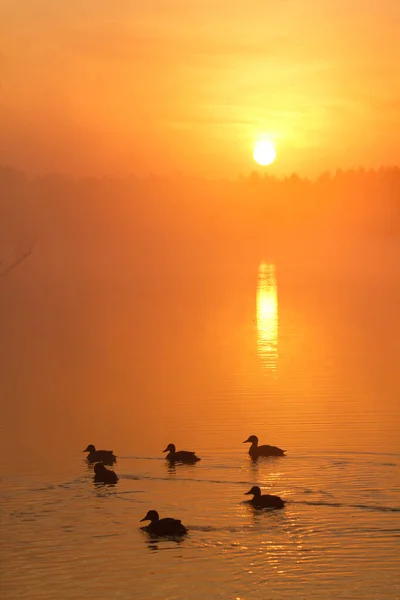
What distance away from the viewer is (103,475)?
97.0 ft

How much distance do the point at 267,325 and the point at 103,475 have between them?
51.0 metres

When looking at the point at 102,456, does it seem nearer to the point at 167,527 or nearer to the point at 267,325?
the point at 167,527

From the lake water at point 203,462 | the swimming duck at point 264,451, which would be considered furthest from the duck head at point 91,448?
the swimming duck at point 264,451

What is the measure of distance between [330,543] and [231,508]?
3.54 m

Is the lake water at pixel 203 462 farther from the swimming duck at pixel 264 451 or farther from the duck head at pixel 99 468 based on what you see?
the duck head at pixel 99 468

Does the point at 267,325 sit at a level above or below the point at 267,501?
above

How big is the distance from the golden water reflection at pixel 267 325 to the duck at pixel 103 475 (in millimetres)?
24325

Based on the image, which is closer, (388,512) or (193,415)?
(388,512)

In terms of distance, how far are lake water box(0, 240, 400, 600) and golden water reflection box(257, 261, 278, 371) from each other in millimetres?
420

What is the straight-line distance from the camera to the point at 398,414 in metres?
A: 40.6

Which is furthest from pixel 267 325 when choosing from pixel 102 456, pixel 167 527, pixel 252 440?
pixel 167 527

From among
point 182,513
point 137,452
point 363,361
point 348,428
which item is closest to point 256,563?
point 182,513

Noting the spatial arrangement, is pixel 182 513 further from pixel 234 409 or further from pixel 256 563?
pixel 234 409

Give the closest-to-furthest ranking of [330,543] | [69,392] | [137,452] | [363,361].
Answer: [330,543] → [137,452] → [69,392] → [363,361]
